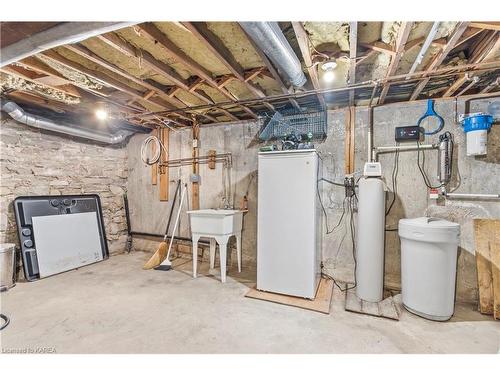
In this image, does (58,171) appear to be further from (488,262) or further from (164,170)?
(488,262)

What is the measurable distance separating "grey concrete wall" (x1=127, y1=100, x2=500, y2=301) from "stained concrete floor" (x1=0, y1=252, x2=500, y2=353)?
631mm

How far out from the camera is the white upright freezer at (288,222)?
2523mm

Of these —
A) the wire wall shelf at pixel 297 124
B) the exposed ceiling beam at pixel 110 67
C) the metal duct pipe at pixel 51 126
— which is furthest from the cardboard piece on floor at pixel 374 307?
the metal duct pipe at pixel 51 126

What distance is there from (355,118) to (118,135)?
3989 mm

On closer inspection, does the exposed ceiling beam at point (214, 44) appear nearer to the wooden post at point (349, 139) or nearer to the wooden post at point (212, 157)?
the wooden post at point (349, 139)

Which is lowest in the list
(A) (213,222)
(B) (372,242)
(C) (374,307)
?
(C) (374,307)

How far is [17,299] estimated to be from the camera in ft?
8.25

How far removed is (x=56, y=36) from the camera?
A: 52.1 inches

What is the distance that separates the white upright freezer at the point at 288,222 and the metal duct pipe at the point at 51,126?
302 cm

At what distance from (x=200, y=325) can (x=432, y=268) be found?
87.2 inches

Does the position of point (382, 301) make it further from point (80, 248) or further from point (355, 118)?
point (80, 248)

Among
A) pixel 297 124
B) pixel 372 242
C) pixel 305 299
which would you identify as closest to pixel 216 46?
pixel 297 124

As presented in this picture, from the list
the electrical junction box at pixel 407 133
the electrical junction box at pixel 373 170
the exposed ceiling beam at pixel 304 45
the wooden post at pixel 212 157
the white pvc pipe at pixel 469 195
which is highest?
the exposed ceiling beam at pixel 304 45
